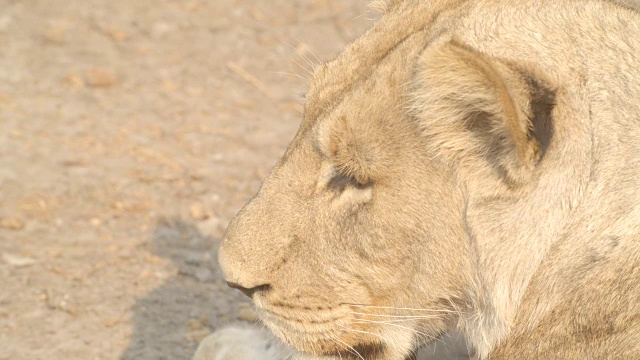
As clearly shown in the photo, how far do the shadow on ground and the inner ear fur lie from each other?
1850 mm

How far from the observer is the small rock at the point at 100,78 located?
231 inches

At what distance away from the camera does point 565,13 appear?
2.54 meters

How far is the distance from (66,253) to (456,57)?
2729 millimetres

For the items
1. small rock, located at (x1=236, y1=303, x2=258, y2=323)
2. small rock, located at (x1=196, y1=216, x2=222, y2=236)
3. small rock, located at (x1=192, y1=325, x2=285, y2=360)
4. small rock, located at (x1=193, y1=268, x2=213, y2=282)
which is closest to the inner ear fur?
small rock, located at (x1=192, y1=325, x2=285, y2=360)

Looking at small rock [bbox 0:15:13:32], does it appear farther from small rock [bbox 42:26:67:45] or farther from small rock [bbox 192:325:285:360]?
small rock [bbox 192:325:285:360]

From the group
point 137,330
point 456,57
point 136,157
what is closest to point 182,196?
point 136,157

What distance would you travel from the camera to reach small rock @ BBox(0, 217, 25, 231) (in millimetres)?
4531

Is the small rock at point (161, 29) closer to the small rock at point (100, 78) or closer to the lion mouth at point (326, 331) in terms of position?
the small rock at point (100, 78)

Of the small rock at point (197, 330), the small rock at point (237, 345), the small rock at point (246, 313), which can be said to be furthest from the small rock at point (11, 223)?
the small rock at point (237, 345)

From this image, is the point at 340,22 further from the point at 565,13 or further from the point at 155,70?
the point at 565,13

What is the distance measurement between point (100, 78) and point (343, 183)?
351cm

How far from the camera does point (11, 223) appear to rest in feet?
14.9

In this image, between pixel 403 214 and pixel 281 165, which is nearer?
pixel 403 214

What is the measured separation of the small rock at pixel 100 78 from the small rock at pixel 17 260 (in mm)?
1780
